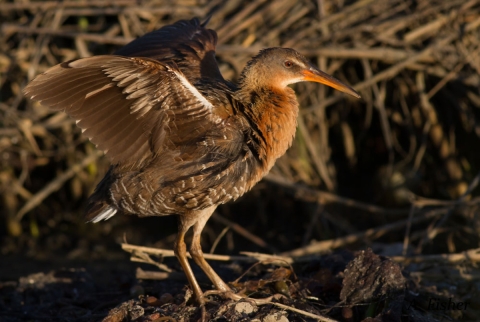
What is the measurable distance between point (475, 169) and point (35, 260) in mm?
4632

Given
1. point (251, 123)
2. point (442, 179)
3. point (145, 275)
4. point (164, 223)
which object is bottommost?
point (442, 179)

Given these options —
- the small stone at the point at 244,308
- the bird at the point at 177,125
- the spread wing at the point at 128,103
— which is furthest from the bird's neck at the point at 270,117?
the small stone at the point at 244,308

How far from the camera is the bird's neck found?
14.4ft

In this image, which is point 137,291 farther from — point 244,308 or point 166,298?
point 244,308

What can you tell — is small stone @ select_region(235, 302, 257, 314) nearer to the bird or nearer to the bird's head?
the bird

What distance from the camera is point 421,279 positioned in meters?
5.04

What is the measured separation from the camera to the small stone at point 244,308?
13.3 feet

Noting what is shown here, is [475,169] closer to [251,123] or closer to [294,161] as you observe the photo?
[294,161]

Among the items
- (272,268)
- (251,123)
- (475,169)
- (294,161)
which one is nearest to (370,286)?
(272,268)

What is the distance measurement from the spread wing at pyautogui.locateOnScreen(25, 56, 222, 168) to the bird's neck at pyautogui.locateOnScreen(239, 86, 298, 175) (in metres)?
0.28

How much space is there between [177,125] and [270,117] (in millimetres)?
598

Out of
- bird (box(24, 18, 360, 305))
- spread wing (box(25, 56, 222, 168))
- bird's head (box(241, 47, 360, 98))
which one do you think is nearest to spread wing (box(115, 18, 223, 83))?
bird (box(24, 18, 360, 305))

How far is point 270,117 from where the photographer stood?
14.5 feet

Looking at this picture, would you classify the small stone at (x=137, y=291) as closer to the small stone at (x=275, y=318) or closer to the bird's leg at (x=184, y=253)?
the bird's leg at (x=184, y=253)
